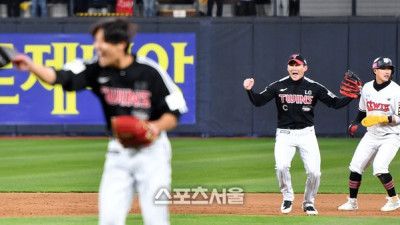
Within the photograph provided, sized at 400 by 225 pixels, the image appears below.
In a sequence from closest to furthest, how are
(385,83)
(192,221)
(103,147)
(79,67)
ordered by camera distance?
(79,67)
(192,221)
(385,83)
(103,147)

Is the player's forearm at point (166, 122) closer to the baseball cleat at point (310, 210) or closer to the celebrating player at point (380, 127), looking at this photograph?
the baseball cleat at point (310, 210)

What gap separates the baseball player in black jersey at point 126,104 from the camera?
22.2 ft

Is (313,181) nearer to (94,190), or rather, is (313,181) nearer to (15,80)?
(94,190)

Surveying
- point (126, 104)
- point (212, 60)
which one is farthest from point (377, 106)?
point (212, 60)

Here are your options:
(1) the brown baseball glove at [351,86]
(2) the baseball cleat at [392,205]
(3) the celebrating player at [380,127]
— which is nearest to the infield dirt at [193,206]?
(2) the baseball cleat at [392,205]

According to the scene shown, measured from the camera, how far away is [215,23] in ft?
81.7

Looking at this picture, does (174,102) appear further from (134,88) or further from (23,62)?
(23,62)

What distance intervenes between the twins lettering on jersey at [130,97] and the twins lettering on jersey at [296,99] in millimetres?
5081

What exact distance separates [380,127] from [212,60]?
43.5 feet

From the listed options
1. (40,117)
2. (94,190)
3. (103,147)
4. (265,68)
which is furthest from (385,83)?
(40,117)

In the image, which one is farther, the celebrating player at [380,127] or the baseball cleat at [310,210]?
the celebrating player at [380,127]

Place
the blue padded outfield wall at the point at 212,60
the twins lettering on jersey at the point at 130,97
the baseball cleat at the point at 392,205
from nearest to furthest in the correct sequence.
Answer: the twins lettering on jersey at the point at 130,97, the baseball cleat at the point at 392,205, the blue padded outfield wall at the point at 212,60

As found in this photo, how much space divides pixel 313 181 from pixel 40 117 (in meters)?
14.7

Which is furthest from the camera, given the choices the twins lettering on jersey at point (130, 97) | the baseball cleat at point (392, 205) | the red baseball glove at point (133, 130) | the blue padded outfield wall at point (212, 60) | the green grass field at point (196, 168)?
the blue padded outfield wall at point (212, 60)
